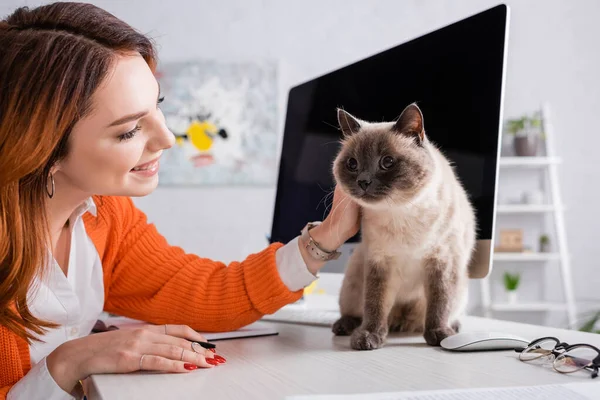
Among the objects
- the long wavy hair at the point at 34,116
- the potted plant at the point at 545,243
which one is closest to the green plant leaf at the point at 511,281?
the potted plant at the point at 545,243

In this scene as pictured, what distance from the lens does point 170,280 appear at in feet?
4.41

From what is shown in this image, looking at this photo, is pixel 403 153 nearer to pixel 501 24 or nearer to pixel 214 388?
pixel 501 24

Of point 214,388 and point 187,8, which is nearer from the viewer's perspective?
point 214,388

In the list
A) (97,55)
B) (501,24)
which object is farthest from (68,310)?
(501,24)

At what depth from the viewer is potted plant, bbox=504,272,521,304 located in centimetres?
407

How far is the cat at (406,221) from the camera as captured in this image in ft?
3.51

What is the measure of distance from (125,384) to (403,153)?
0.62 metres

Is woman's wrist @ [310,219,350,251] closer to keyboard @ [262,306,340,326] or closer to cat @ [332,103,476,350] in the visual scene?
cat @ [332,103,476,350]

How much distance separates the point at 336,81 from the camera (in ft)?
4.95

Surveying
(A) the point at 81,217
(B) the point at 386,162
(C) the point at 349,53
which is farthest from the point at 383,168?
(C) the point at 349,53

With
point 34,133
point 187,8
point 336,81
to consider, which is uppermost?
point 187,8

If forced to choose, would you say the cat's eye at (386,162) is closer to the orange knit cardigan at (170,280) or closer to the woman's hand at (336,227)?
the woman's hand at (336,227)

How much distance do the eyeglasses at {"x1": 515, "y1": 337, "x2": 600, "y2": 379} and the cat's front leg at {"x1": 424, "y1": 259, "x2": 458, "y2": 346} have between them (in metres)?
0.15


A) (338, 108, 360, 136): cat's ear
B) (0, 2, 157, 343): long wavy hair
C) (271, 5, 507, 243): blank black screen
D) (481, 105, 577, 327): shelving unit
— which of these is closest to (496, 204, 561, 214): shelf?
(481, 105, 577, 327): shelving unit
